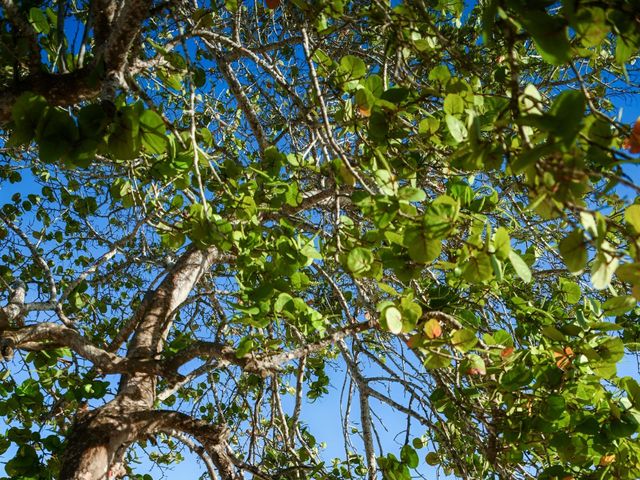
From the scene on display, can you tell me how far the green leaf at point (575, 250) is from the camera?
2.54 ft

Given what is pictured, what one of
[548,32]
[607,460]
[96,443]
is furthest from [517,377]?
[96,443]

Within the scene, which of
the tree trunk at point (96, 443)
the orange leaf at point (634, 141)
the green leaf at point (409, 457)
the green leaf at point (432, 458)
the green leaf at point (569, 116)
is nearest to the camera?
the green leaf at point (569, 116)

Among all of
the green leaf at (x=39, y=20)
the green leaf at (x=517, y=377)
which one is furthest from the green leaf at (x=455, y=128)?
the green leaf at (x=39, y=20)

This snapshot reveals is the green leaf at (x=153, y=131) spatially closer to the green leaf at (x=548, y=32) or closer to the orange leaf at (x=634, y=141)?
the green leaf at (x=548, y=32)

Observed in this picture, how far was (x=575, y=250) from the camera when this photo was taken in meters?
0.78

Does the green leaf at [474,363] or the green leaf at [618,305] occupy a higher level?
the green leaf at [618,305]

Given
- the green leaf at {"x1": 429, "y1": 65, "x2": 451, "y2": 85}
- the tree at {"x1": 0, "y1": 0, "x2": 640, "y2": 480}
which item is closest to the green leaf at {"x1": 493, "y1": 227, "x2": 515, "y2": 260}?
the tree at {"x1": 0, "y1": 0, "x2": 640, "y2": 480}

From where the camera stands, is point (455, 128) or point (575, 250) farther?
point (455, 128)

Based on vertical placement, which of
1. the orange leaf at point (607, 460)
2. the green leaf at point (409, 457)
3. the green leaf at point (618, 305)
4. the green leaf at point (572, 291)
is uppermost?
the green leaf at point (572, 291)

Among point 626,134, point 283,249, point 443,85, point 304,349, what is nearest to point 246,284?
point 283,249

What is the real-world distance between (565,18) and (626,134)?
0.28m

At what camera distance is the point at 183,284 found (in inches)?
131

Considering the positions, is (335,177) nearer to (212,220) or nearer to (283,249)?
(283,249)

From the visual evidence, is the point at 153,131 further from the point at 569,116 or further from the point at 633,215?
the point at 633,215
